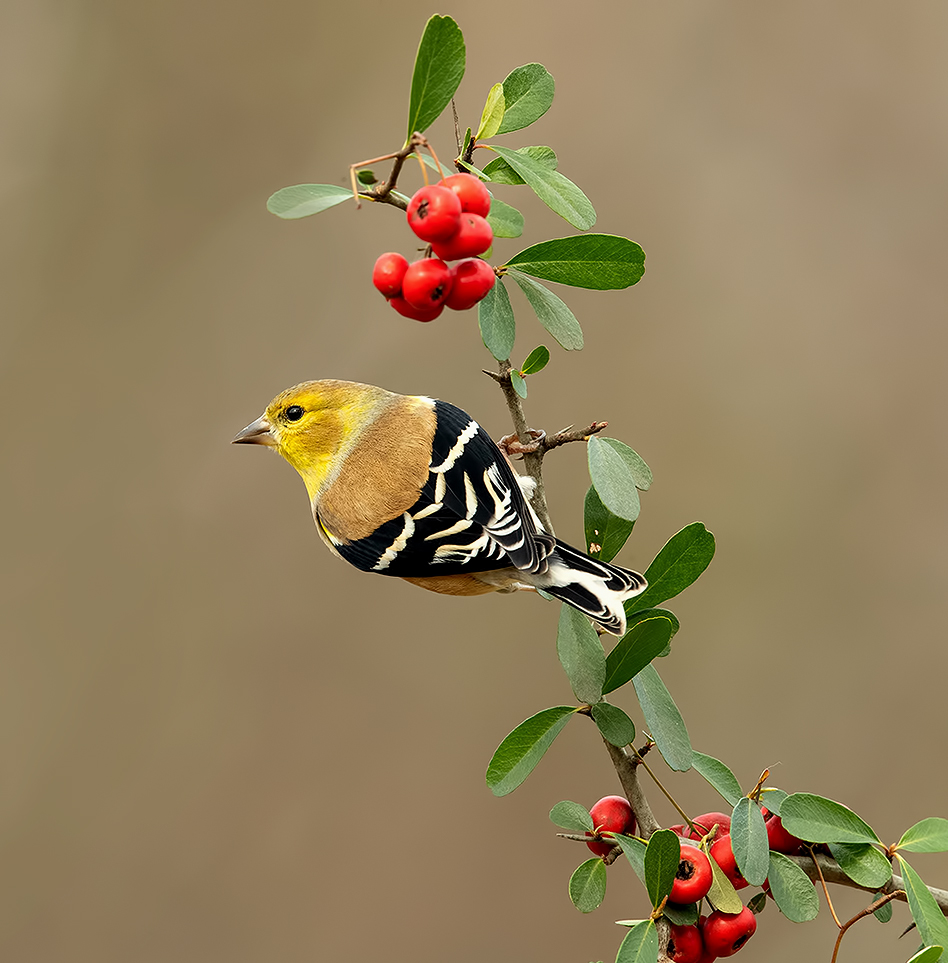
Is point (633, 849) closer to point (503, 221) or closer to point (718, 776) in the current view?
point (718, 776)

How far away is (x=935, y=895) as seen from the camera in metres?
0.83

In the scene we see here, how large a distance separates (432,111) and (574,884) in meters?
0.72

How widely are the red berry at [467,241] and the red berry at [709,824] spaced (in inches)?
23.6

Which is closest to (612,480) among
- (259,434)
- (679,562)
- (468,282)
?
(679,562)

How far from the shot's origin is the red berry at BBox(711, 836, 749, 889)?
87 centimetres

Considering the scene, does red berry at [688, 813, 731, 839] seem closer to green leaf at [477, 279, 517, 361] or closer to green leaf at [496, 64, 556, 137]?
green leaf at [477, 279, 517, 361]

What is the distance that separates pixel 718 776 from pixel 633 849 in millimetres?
124

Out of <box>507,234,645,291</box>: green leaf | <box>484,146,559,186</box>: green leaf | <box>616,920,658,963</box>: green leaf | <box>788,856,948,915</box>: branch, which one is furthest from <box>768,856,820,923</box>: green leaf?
<box>484,146,559,186</box>: green leaf

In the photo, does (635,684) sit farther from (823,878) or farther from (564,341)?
(564,341)

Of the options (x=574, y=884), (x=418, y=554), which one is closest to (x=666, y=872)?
(x=574, y=884)

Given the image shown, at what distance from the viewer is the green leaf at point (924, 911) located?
757 mm

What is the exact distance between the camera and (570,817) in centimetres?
90

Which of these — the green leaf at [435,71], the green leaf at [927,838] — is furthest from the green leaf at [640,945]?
the green leaf at [435,71]

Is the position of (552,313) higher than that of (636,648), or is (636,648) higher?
(552,313)
